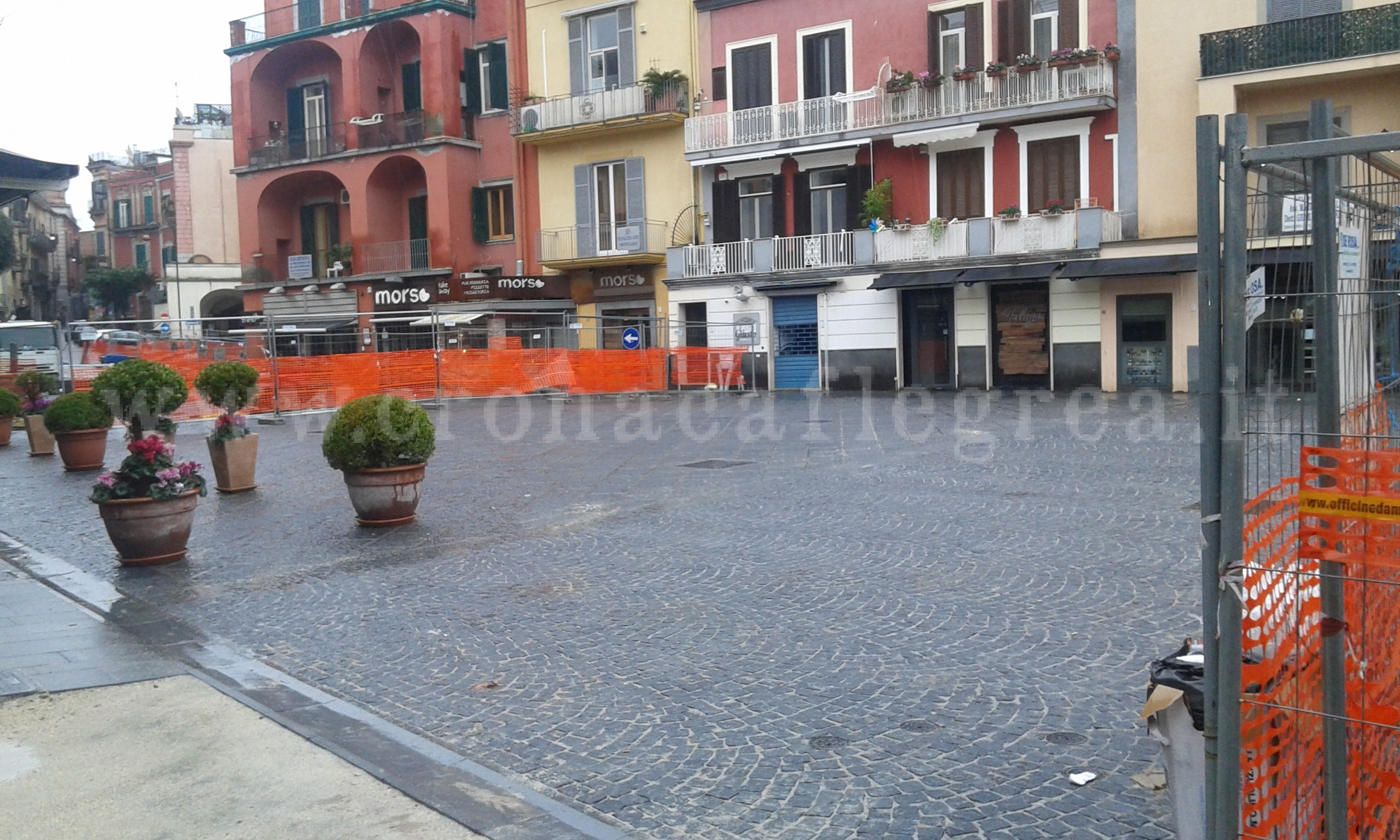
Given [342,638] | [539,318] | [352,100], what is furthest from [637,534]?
[352,100]

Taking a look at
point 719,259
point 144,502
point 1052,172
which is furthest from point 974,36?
point 144,502

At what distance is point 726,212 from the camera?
32.5m

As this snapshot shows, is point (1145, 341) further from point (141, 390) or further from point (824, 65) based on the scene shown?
point (141, 390)

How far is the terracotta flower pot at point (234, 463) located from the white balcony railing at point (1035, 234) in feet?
64.4

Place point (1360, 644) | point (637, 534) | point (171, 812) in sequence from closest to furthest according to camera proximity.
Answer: point (1360, 644) → point (171, 812) → point (637, 534)

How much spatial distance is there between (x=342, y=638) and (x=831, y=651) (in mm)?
2822

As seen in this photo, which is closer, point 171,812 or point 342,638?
point 171,812

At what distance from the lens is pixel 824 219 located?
102 ft

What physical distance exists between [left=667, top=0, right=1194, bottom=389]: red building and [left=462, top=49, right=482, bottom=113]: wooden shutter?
7.92 meters

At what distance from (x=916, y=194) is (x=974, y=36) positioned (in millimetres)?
3961

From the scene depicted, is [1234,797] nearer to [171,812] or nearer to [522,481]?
[171,812]

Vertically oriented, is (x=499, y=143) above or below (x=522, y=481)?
above

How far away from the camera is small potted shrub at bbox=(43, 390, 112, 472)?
14.8 meters

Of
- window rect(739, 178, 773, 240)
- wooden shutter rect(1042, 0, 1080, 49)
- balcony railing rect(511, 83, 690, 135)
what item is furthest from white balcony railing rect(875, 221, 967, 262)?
balcony railing rect(511, 83, 690, 135)
